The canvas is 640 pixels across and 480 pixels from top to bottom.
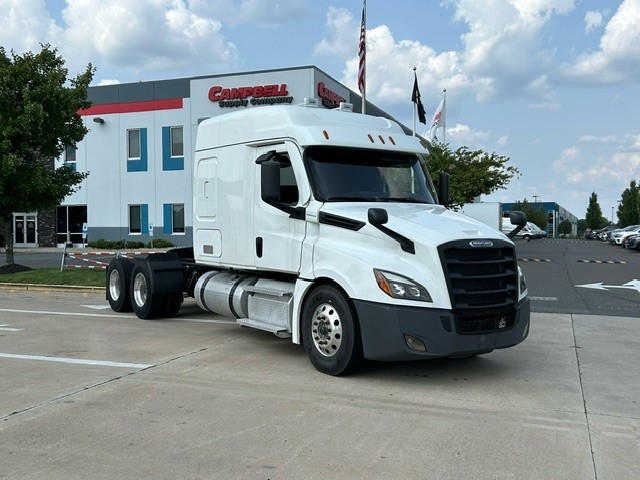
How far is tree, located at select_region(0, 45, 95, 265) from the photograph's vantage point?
17703mm

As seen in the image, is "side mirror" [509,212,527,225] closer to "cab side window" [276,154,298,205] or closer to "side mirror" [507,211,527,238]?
"side mirror" [507,211,527,238]

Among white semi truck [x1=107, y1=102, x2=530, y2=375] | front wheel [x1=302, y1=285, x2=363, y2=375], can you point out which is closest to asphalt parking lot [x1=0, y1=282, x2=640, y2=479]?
front wheel [x1=302, y1=285, x2=363, y2=375]

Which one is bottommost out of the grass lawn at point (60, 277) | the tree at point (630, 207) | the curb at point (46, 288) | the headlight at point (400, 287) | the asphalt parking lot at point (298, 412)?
the asphalt parking lot at point (298, 412)

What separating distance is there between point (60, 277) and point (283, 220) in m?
11.6

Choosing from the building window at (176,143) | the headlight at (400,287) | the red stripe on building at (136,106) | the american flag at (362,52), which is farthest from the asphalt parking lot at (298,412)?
the red stripe on building at (136,106)

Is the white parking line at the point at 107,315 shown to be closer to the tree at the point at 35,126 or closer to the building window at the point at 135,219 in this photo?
the tree at the point at 35,126

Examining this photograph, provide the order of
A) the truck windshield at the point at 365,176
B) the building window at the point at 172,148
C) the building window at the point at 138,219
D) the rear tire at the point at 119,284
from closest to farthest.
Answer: the truck windshield at the point at 365,176
the rear tire at the point at 119,284
the building window at the point at 172,148
the building window at the point at 138,219

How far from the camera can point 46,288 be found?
1656 centimetres

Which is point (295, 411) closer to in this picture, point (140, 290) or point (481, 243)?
point (481, 243)

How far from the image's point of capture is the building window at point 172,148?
35.1m

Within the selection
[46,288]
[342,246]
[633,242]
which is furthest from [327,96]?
[342,246]

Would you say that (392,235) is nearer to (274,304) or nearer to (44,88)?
(274,304)

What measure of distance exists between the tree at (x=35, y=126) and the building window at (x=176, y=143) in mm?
15635

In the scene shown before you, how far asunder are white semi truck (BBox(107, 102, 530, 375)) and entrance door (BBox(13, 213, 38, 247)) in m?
34.6
